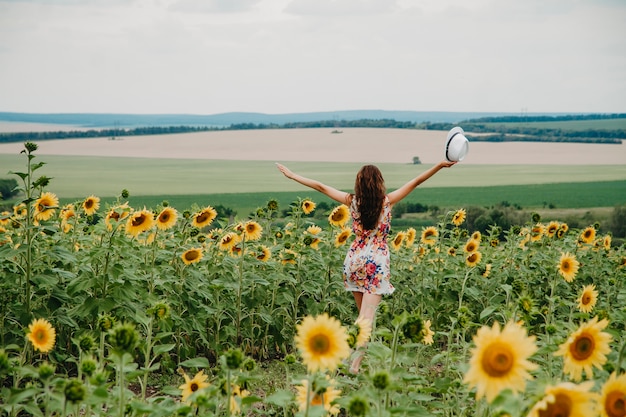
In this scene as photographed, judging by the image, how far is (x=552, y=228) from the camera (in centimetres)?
791

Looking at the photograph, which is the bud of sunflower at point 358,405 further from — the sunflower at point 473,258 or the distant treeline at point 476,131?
the distant treeline at point 476,131

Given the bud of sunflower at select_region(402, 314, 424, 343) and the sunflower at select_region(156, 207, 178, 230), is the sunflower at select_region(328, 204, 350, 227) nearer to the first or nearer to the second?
the sunflower at select_region(156, 207, 178, 230)

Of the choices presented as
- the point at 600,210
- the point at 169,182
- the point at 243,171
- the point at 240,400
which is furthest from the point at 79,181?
the point at 240,400

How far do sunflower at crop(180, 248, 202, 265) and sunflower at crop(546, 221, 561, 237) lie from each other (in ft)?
13.1

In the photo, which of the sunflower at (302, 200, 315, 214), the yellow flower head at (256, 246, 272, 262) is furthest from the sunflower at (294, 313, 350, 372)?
the sunflower at (302, 200, 315, 214)

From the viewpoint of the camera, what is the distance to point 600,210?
51.9 ft

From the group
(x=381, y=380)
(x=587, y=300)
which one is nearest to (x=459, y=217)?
(x=587, y=300)

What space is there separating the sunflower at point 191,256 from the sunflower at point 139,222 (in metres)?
0.56

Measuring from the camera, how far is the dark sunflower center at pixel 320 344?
262cm

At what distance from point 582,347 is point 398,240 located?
4.36m

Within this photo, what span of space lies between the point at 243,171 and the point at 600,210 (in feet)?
42.4

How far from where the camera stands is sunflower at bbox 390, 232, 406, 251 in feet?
22.9

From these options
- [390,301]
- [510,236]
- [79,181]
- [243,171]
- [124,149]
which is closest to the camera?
[390,301]

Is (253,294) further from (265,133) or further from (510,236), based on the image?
(265,133)
